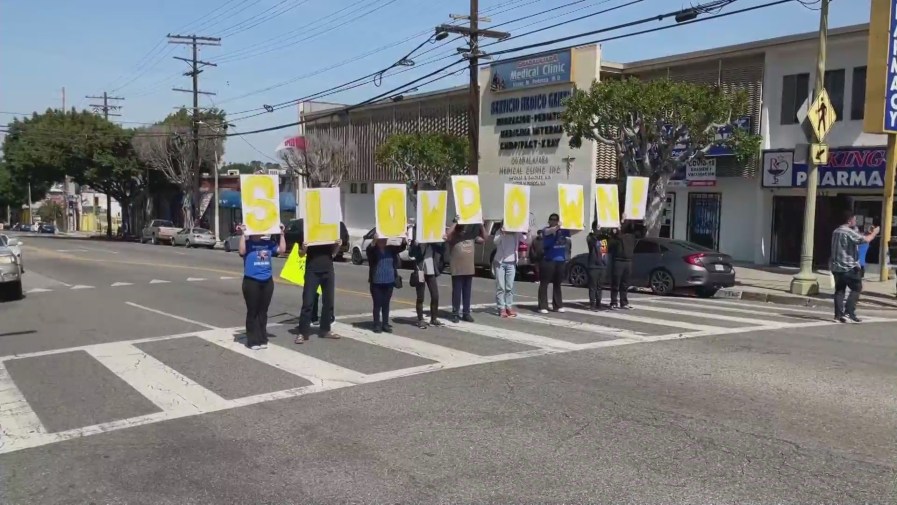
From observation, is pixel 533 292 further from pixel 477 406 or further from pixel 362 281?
pixel 477 406

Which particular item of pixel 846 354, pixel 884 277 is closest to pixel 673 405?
pixel 846 354

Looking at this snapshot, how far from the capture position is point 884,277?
62.6 feet

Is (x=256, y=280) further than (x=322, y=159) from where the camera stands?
No

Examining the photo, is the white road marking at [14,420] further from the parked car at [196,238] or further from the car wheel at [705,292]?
the parked car at [196,238]

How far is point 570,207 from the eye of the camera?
13250 millimetres

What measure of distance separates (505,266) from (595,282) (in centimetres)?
184

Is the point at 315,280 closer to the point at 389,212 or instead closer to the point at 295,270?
the point at 295,270

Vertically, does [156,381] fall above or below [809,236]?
below

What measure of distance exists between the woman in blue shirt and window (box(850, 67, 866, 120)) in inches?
701

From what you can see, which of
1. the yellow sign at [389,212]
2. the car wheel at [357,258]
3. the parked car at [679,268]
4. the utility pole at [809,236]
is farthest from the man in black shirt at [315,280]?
the car wheel at [357,258]

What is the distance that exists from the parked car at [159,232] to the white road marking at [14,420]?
41.9 meters

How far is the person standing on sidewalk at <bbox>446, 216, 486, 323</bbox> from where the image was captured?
469 inches

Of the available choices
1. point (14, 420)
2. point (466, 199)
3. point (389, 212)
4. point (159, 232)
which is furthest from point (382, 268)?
point (159, 232)

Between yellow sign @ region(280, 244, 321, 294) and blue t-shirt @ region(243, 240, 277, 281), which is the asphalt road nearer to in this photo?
yellow sign @ region(280, 244, 321, 294)
